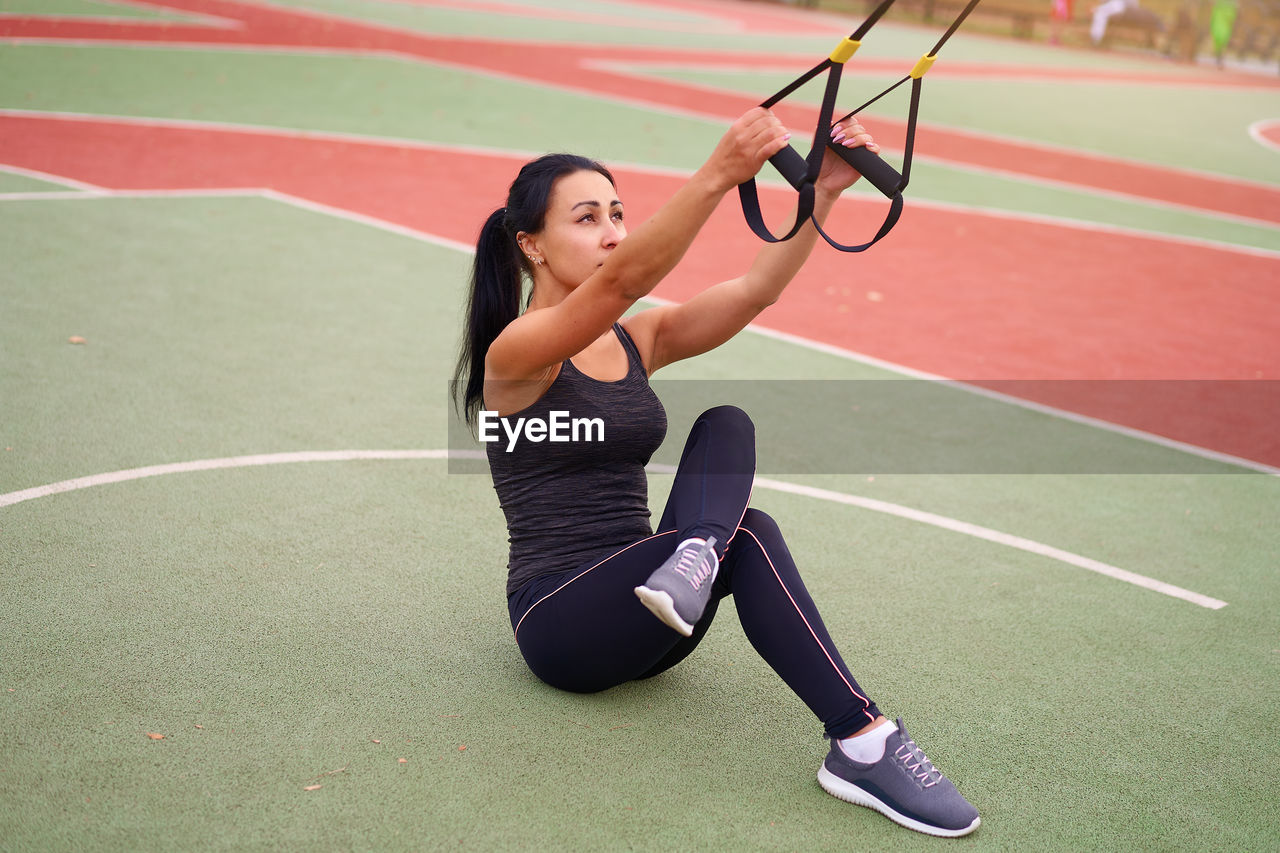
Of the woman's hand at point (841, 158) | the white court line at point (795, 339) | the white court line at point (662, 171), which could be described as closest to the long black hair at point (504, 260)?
the woman's hand at point (841, 158)

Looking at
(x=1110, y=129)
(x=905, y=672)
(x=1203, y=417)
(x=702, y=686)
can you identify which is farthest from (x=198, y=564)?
(x=1110, y=129)

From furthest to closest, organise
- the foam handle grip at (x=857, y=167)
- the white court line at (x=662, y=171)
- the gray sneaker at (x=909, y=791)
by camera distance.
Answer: the white court line at (x=662, y=171) < the gray sneaker at (x=909, y=791) < the foam handle grip at (x=857, y=167)

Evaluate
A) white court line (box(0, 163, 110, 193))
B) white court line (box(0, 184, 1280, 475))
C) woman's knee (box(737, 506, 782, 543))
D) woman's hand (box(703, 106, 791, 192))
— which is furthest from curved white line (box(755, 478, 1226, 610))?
white court line (box(0, 163, 110, 193))

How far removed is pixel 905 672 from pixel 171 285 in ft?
16.8

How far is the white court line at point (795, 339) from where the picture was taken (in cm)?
614

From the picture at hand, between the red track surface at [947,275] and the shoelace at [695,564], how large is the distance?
421 centimetres

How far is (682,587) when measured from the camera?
286 cm

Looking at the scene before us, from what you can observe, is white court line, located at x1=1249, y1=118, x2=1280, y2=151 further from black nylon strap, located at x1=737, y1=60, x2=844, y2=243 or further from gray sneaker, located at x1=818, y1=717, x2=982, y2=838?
black nylon strap, located at x1=737, y1=60, x2=844, y2=243

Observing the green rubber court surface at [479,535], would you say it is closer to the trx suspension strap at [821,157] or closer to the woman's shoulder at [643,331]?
the woman's shoulder at [643,331]

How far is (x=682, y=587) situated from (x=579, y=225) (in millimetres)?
1031
